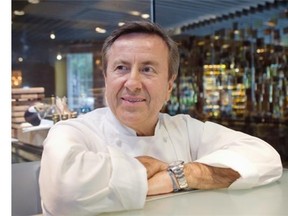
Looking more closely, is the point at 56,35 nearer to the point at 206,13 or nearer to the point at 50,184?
the point at 206,13

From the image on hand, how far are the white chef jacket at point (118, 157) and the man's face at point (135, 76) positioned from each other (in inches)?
2.6

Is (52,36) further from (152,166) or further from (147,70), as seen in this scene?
(152,166)

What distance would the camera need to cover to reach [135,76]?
2.77 feet

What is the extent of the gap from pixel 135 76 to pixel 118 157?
0.26 m

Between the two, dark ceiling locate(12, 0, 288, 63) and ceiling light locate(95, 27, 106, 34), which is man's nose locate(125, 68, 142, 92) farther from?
ceiling light locate(95, 27, 106, 34)

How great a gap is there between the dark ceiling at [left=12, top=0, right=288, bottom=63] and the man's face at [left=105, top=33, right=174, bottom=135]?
3886 mm

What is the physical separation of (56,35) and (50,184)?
6095 mm

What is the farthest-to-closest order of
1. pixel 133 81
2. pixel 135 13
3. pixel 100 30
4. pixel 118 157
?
pixel 100 30 < pixel 135 13 < pixel 133 81 < pixel 118 157

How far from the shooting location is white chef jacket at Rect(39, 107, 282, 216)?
0.60 metres

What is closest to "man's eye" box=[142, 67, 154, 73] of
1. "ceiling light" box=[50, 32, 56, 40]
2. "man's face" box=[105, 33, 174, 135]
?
"man's face" box=[105, 33, 174, 135]

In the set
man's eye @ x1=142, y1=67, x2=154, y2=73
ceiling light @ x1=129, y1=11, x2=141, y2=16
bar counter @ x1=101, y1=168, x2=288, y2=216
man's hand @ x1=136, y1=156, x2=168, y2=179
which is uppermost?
ceiling light @ x1=129, y1=11, x2=141, y2=16

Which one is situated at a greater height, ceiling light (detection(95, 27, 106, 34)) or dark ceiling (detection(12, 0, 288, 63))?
dark ceiling (detection(12, 0, 288, 63))

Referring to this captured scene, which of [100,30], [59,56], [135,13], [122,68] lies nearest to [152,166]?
[122,68]
